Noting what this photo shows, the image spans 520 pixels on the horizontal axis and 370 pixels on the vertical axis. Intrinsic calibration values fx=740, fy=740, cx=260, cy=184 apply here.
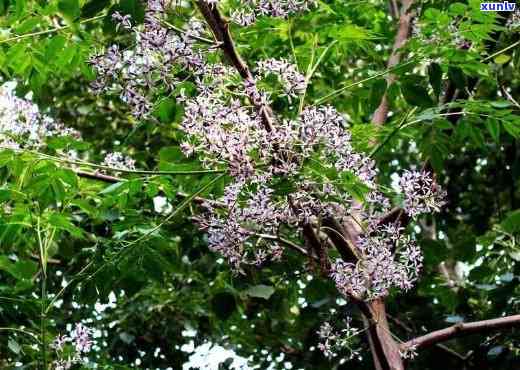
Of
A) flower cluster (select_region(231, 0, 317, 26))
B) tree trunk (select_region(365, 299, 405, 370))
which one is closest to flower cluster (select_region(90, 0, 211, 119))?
flower cluster (select_region(231, 0, 317, 26))

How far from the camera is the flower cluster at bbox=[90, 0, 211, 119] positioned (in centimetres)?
203

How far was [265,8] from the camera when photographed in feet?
7.16

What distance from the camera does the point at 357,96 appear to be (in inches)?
114

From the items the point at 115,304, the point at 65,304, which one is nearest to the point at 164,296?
the point at 115,304

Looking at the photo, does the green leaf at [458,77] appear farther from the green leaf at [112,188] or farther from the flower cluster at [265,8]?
the green leaf at [112,188]

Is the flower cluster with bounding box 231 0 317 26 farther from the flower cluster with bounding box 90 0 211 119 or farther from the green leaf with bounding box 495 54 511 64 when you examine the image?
the green leaf with bounding box 495 54 511 64

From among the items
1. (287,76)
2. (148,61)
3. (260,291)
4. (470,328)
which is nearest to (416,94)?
(287,76)

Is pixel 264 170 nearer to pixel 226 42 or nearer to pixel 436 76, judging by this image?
pixel 226 42

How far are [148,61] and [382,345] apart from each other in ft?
4.31

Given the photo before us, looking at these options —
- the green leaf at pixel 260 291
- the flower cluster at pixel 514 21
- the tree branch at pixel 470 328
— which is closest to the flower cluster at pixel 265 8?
the flower cluster at pixel 514 21

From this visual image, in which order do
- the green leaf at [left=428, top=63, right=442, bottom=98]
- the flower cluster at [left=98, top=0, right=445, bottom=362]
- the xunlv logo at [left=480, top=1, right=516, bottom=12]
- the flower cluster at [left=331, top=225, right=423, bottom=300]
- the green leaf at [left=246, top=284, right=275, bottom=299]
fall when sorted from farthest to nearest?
the green leaf at [left=246, top=284, right=275, bottom=299], the xunlv logo at [left=480, top=1, right=516, bottom=12], the green leaf at [left=428, top=63, right=442, bottom=98], the flower cluster at [left=331, top=225, right=423, bottom=300], the flower cluster at [left=98, top=0, right=445, bottom=362]

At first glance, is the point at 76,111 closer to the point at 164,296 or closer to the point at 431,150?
the point at 164,296

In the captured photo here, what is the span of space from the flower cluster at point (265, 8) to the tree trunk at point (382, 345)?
107 cm

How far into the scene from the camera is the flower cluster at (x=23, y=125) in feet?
8.82
